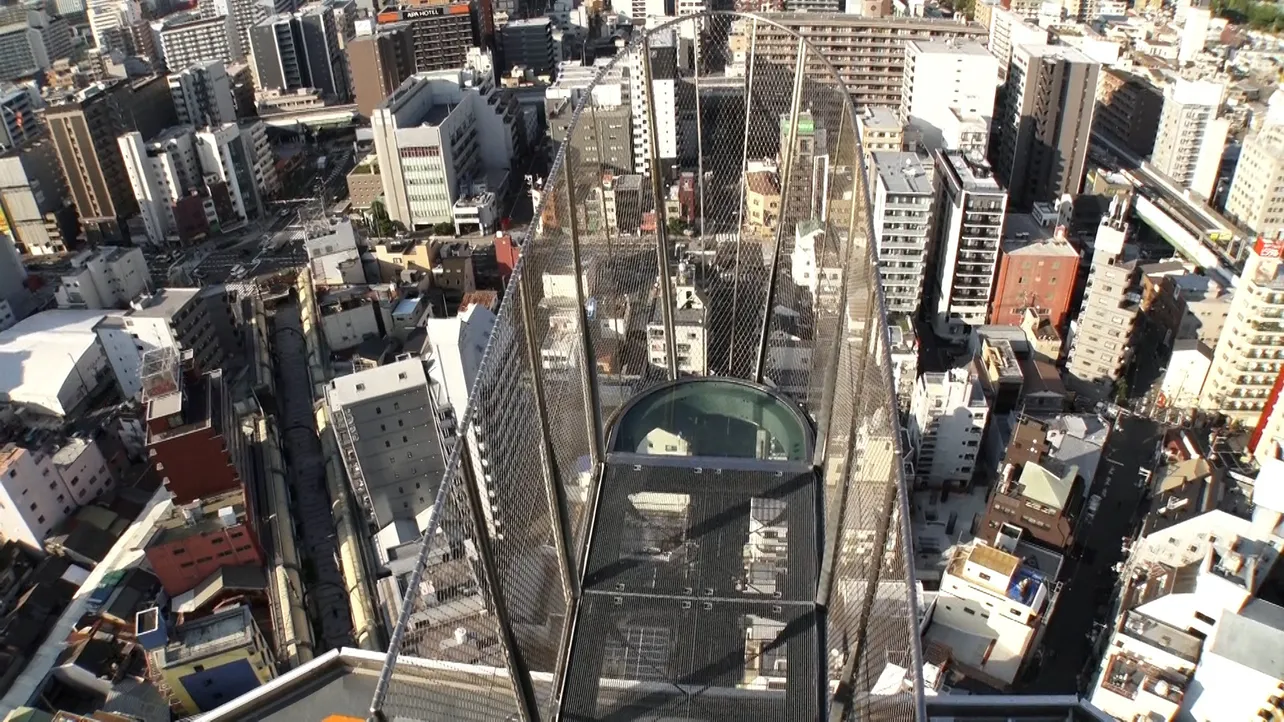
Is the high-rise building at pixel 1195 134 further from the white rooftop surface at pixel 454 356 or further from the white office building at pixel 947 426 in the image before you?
the white rooftop surface at pixel 454 356

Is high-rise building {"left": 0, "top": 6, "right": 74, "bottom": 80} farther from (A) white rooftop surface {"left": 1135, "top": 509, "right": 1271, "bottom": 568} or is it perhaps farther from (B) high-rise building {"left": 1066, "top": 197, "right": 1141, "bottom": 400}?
(A) white rooftop surface {"left": 1135, "top": 509, "right": 1271, "bottom": 568}

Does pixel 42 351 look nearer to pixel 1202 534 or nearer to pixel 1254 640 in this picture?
pixel 1202 534

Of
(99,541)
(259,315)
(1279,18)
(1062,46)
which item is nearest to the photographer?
(99,541)

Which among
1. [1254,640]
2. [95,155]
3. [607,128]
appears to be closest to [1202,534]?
[1254,640]

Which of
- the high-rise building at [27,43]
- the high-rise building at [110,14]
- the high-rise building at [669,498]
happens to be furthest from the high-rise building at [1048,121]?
the high-rise building at [27,43]

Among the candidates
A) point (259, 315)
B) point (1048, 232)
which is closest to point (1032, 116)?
point (1048, 232)

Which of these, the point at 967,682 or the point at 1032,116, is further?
the point at 1032,116

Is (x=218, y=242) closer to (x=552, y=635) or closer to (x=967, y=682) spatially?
(x=967, y=682)
